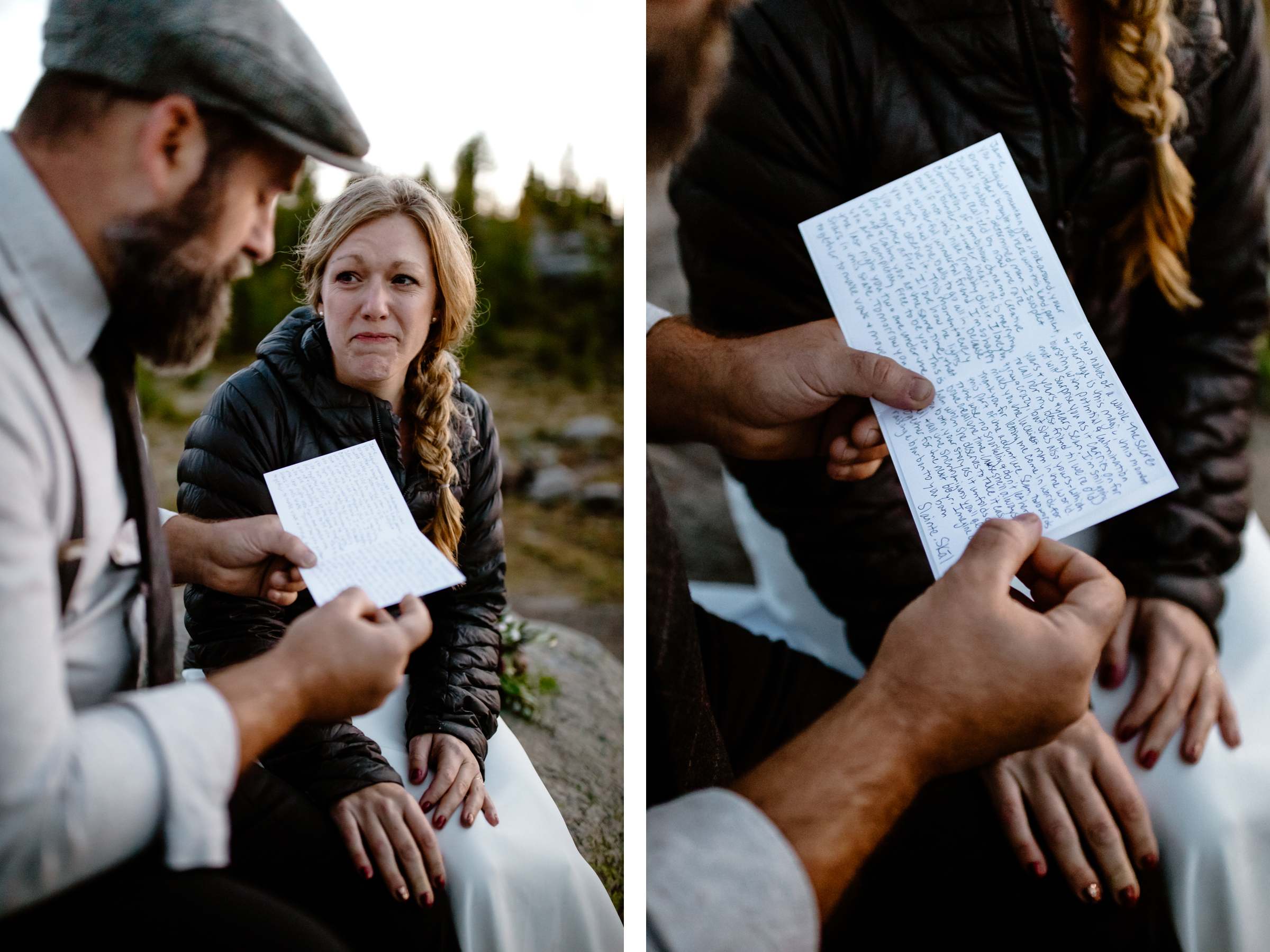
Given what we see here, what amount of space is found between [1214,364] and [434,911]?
1432 millimetres

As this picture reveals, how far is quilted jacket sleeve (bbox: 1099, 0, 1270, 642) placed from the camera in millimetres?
1494

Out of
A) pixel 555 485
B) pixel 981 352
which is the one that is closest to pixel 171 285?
pixel 555 485

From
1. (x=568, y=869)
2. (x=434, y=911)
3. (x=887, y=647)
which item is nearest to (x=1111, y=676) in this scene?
(x=887, y=647)

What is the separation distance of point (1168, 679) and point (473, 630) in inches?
41.2

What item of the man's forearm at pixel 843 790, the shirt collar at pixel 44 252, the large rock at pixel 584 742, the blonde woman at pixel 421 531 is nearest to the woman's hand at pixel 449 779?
the blonde woman at pixel 421 531

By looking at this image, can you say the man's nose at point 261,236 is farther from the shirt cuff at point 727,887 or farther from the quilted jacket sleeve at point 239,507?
the shirt cuff at point 727,887

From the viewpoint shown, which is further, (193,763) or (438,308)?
(438,308)

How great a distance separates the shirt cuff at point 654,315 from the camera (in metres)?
1.51

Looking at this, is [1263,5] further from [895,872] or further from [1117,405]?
[895,872]

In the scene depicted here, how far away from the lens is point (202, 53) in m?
0.88

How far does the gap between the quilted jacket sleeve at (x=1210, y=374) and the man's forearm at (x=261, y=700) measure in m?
1.27

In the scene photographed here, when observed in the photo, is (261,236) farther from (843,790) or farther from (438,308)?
(843,790)

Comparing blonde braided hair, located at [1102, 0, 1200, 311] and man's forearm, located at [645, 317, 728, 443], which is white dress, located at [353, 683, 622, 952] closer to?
man's forearm, located at [645, 317, 728, 443]

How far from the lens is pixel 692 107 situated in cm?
145
